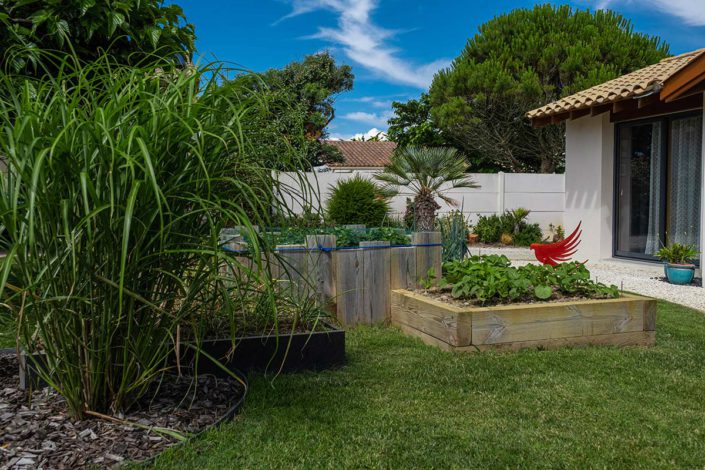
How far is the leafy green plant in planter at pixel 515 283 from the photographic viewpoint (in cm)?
412

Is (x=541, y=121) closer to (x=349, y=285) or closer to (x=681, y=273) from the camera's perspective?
(x=681, y=273)

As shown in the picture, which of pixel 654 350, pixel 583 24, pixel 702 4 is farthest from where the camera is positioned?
pixel 583 24

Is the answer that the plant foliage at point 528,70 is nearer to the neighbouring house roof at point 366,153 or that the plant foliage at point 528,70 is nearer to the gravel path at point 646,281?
the neighbouring house roof at point 366,153

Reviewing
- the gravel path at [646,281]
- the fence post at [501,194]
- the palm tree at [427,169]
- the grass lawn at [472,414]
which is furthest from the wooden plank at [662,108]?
the fence post at [501,194]

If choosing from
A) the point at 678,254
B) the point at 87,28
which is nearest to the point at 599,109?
the point at 678,254

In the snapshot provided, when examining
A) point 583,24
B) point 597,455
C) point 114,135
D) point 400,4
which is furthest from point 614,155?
point 583,24

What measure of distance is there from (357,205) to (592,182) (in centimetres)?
417

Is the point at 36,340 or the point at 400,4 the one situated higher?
the point at 400,4

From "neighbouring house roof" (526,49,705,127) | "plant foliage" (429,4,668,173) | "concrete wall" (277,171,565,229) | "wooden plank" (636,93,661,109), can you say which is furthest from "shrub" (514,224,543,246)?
"plant foliage" (429,4,668,173)

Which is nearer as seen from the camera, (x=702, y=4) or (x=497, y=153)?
(x=702, y=4)

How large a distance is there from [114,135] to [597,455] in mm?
2211

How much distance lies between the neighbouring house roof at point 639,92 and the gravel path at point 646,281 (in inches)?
92.6

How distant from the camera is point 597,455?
7.70 ft

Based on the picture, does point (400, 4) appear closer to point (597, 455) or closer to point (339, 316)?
point (339, 316)
